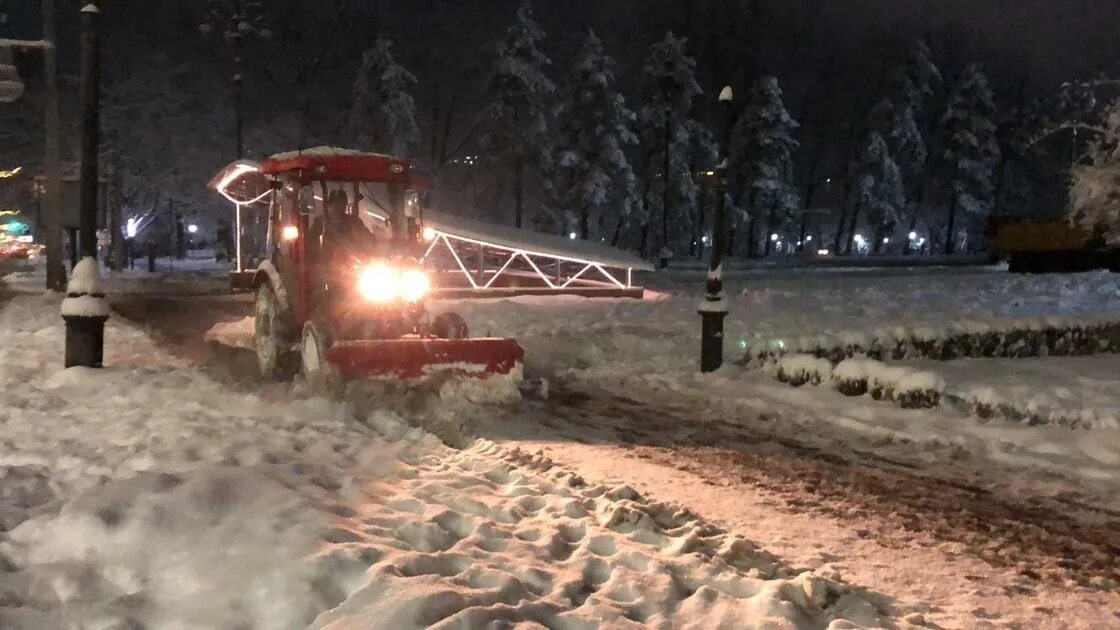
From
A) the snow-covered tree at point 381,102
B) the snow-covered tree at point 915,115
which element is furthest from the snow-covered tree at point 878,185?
the snow-covered tree at point 381,102

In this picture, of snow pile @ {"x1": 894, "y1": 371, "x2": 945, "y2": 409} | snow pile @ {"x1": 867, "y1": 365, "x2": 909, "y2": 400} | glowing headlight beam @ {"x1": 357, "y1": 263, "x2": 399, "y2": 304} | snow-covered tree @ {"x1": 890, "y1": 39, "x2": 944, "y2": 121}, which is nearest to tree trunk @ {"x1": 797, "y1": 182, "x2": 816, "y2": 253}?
snow-covered tree @ {"x1": 890, "y1": 39, "x2": 944, "y2": 121}

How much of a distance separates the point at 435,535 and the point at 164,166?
48.7m

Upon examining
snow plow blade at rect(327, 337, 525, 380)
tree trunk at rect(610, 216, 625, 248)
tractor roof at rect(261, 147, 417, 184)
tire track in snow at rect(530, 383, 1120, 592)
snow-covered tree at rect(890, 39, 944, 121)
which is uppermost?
snow-covered tree at rect(890, 39, 944, 121)

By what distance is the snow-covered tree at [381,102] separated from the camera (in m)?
46.5

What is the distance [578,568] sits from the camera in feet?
16.9

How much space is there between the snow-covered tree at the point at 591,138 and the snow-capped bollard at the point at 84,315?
122 feet

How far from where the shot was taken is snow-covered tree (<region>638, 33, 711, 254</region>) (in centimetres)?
4794

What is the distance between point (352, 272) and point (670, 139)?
139 feet

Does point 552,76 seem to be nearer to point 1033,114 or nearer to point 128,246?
point 128,246

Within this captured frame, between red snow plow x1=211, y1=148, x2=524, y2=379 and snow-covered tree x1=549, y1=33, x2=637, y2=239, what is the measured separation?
36415 millimetres

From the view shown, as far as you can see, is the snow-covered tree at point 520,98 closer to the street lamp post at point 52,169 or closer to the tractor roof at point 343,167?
the street lamp post at point 52,169

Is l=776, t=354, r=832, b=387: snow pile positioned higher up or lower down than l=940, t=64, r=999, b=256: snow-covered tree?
lower down

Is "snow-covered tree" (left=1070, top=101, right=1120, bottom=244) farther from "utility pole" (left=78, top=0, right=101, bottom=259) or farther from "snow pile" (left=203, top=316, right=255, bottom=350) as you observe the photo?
"utility pole" (left=78, top=0, right=101, bottom=259)

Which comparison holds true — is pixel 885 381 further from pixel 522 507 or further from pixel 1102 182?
pixel 522 507
